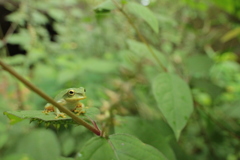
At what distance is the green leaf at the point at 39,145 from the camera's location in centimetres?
105

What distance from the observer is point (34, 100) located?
1.82 m

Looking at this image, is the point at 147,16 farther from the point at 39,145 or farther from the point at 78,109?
the point at 39,145

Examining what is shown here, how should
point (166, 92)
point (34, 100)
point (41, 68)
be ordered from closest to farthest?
point (166, 92) < point (34, 100) < point (41, 68)

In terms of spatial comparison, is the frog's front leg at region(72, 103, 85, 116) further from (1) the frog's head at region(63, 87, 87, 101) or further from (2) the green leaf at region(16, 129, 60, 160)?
(2) the green leaf at region(16, 129, 60, 160)

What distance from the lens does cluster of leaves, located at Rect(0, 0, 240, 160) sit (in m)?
0.68

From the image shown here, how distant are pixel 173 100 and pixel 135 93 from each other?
3.12ft

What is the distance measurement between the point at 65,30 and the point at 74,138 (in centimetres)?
193

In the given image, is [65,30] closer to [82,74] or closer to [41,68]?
[41,68]

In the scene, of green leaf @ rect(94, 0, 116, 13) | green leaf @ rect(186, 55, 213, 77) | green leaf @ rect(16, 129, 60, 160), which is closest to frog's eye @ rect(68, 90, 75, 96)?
green leaf @ rect(94, 0, 116, 13)

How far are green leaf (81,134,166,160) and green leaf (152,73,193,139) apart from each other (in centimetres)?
21

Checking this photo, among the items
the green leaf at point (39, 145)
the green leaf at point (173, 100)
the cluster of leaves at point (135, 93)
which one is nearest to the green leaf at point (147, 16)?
the cluster of leaves at point (135, 93)

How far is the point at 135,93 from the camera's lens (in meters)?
1.67

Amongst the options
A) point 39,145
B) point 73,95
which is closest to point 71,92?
point 73,95

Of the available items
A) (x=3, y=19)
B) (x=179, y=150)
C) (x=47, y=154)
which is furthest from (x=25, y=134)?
(x=3, y=19)
